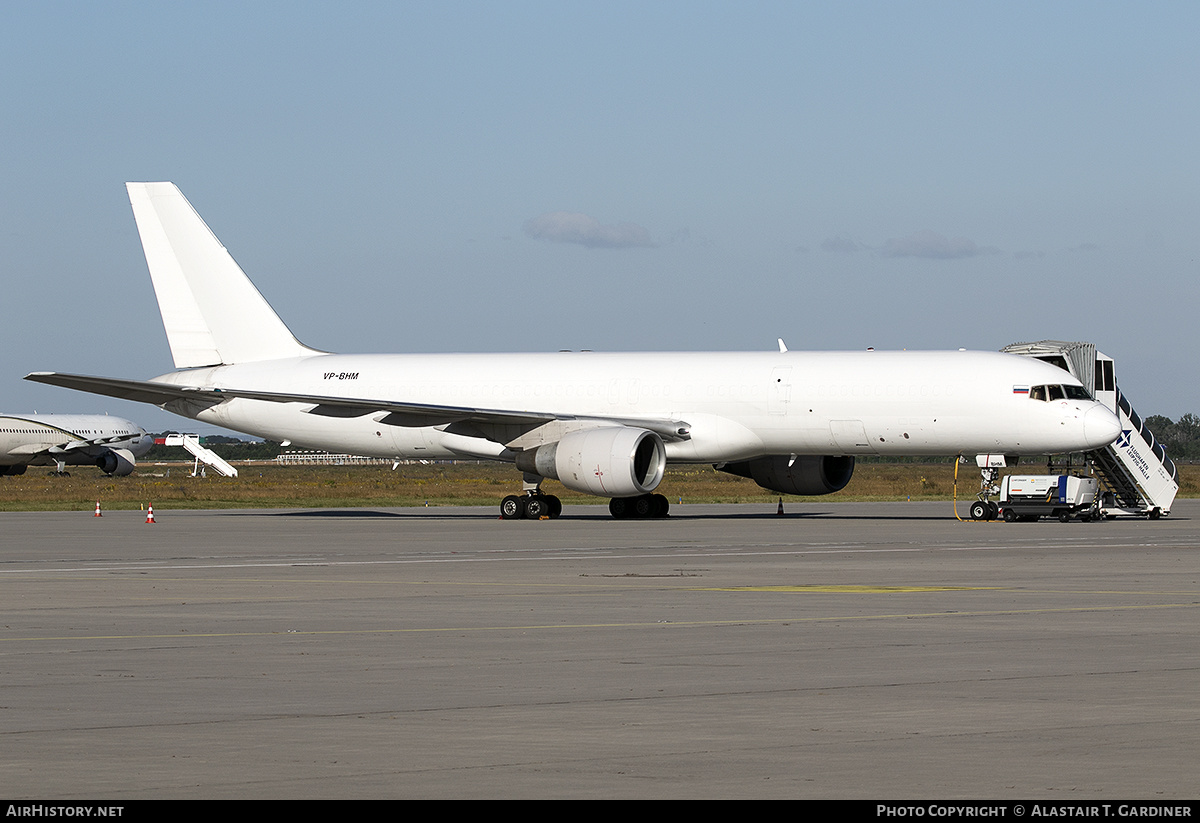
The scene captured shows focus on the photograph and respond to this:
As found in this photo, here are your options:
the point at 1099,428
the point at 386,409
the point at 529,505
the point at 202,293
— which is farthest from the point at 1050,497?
the point at 202,293

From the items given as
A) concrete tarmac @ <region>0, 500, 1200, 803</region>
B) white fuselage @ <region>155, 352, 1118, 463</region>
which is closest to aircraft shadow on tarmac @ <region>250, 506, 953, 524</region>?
white fuselage @ <region>155, 352, 1118, 463</region>

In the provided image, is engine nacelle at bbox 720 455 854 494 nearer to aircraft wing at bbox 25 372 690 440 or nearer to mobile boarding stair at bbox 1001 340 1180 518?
aircraft wing at bbox 25 372 690 440

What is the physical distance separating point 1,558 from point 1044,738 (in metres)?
21.2

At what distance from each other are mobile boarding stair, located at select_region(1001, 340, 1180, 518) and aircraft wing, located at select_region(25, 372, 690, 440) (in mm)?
10130

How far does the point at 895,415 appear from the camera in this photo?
3922cm

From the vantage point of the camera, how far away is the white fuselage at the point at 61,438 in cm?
10344

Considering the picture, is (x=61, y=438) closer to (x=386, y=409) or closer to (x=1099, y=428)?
(x=386, y=409)

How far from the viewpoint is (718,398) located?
41312mm

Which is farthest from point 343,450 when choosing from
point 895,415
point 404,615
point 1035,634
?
point 1035,634

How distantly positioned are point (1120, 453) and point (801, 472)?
795 cm

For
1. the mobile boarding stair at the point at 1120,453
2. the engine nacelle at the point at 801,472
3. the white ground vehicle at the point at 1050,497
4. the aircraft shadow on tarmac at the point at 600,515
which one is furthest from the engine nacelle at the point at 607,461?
→ the mobile boarding stair at the point at 1120,453

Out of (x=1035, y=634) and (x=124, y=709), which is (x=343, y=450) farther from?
(x=124, y=709)

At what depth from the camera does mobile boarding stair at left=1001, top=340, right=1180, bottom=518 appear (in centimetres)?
4269

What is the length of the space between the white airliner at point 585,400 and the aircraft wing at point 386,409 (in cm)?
6
